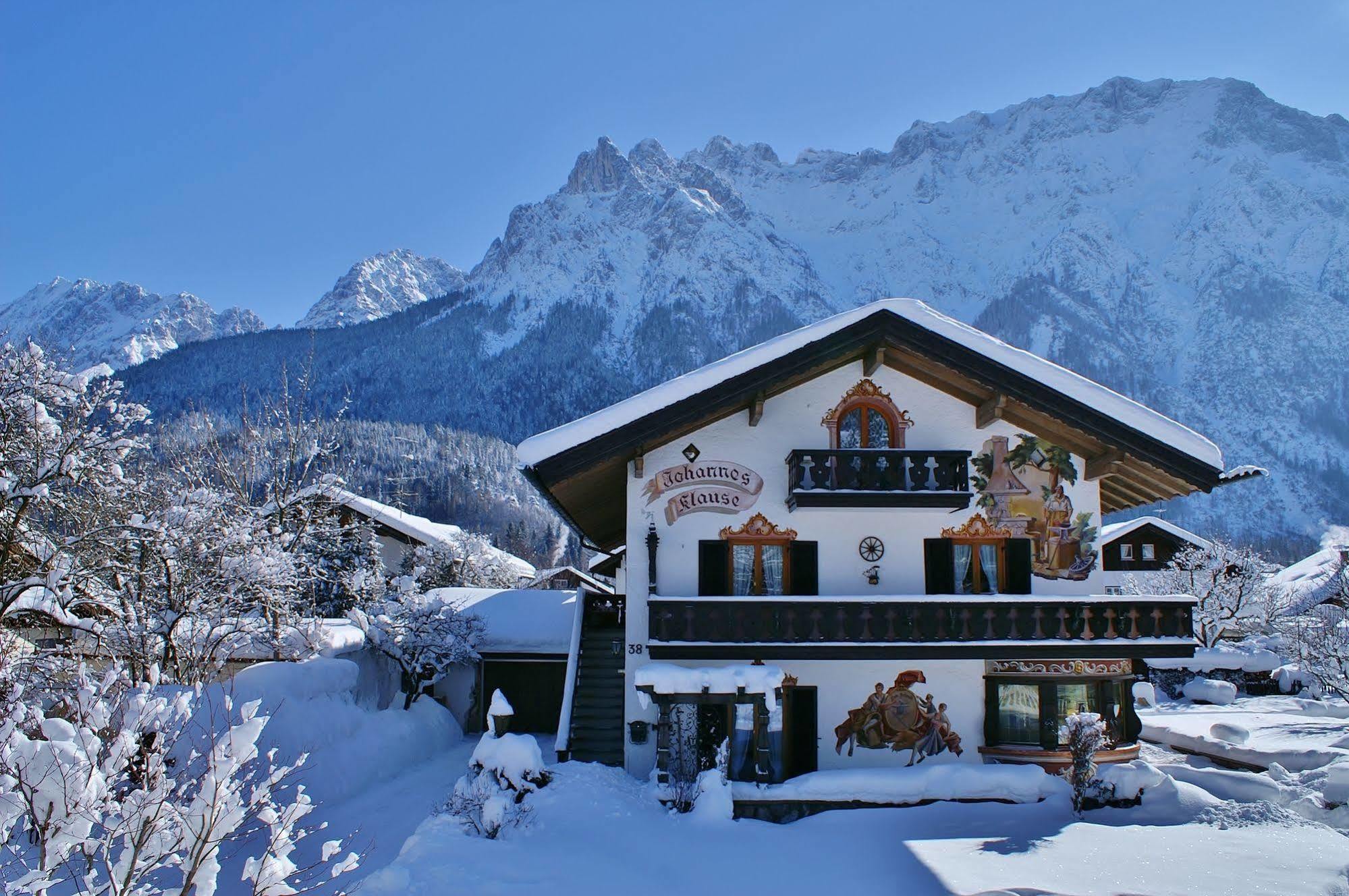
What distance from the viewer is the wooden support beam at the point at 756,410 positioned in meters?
16.4

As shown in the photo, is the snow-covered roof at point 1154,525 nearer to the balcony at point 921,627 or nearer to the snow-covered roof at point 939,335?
the snow-covered roof at point 939,335

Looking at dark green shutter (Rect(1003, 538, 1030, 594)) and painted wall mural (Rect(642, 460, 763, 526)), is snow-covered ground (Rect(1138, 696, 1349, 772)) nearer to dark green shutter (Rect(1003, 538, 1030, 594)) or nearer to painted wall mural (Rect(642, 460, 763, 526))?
dark green shutter (Rect(1003, 538, 1030, 594))

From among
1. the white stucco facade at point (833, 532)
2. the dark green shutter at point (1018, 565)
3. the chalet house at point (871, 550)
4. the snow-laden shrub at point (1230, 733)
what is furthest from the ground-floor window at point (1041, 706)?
the snow-laden shrub at point (1230, 733)

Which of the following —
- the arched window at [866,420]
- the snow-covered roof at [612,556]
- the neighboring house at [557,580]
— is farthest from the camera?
the neighboring house at [557,580]

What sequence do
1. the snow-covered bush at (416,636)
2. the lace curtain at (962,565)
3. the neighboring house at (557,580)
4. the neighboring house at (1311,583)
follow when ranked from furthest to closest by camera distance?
1. the neighboring house at (557,580)
2. the neighboring house at (1311,583)
3. the snow-covered bush at (416,636)
4. the lace curtain at (962,565)

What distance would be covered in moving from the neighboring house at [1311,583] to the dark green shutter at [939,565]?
3165 centimetres

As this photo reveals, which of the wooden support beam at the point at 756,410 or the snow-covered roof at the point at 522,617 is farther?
the snow-covered roof at the point at 522,617

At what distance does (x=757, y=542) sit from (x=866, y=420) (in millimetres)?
3162

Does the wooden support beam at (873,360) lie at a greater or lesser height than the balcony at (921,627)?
greater

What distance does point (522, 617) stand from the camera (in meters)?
26.1

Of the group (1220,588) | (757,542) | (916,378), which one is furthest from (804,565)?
(1220,588)

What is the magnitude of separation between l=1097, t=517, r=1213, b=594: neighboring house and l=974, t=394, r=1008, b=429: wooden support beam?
38.7 meters

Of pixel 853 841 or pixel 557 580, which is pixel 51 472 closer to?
pixel 853 841

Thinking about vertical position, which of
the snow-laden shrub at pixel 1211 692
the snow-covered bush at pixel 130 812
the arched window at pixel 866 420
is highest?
the arched window at pixel 866 420
